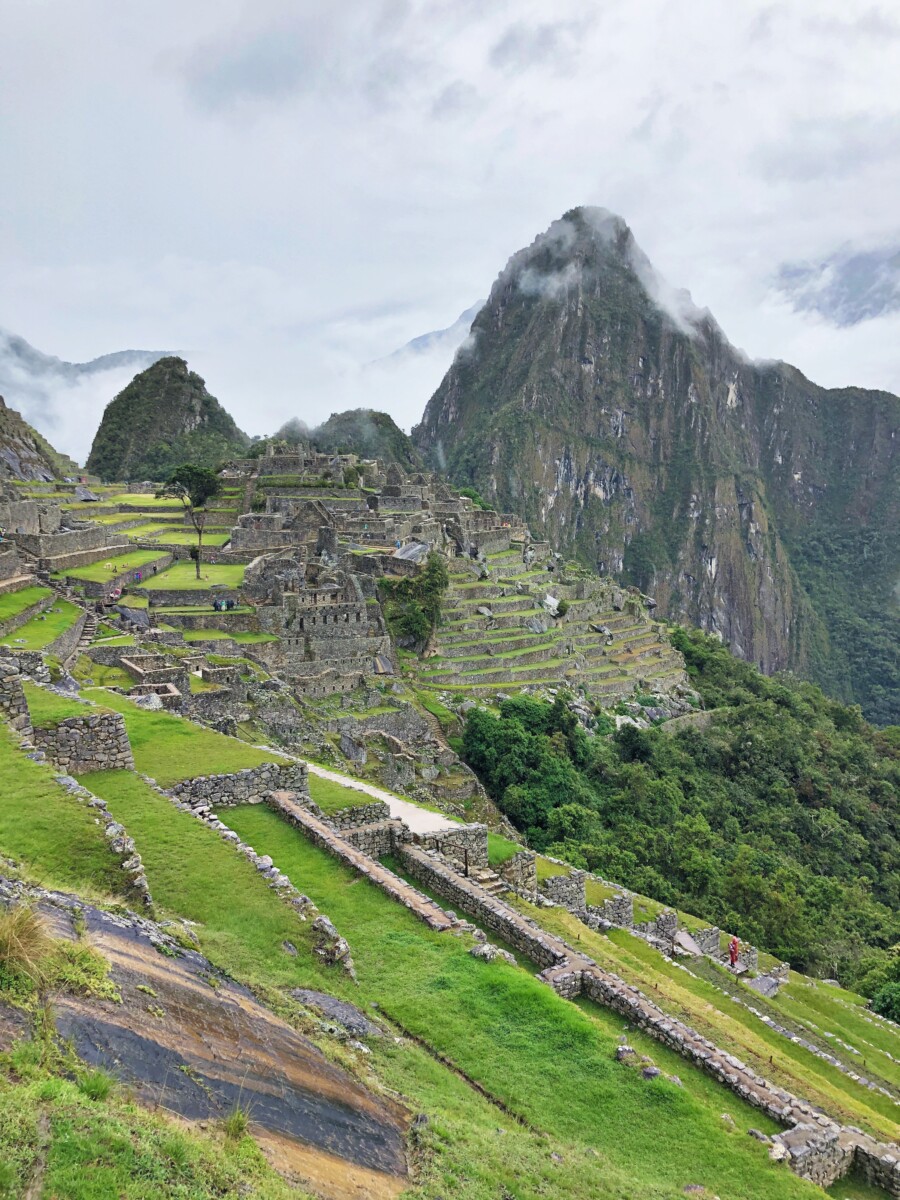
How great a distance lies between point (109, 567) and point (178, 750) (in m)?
25.1

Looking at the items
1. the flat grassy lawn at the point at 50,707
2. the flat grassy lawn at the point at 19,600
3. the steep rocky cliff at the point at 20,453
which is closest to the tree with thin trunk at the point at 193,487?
the steep rocky cliff at the point at 20,453

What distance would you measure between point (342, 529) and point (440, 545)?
7.16 meters

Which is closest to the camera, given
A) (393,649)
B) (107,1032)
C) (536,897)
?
(107,1032)

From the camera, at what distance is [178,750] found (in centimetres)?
1209

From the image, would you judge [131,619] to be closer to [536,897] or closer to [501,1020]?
[536,897]

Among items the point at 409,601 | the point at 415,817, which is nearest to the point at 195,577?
the point at 409,601

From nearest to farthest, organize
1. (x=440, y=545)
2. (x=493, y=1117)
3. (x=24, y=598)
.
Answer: (x=493, y=1117), (x=24, y=598), (x=440, y=545)

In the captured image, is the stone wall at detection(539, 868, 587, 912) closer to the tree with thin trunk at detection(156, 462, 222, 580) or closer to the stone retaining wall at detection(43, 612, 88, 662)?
the stone retaining wall at detection(43, 612, 88, 662)

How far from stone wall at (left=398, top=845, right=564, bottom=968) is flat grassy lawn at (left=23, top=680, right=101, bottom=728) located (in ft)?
15.8

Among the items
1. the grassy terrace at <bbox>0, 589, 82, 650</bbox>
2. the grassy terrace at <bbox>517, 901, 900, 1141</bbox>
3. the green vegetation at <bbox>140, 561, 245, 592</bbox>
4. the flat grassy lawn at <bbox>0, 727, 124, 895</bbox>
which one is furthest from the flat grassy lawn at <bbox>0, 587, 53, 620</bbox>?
the grassy terrace at <bbox>517, 901, 900, 1141</bbox>

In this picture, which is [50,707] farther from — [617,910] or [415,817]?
[617,910]

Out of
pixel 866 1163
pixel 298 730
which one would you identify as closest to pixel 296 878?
pixel 866 1163

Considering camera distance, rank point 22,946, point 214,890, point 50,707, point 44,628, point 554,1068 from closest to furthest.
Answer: point 22,946
point 554,1068
point 214,890
point 50,707
point 44,628

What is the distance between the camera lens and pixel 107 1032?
4.60 meters
